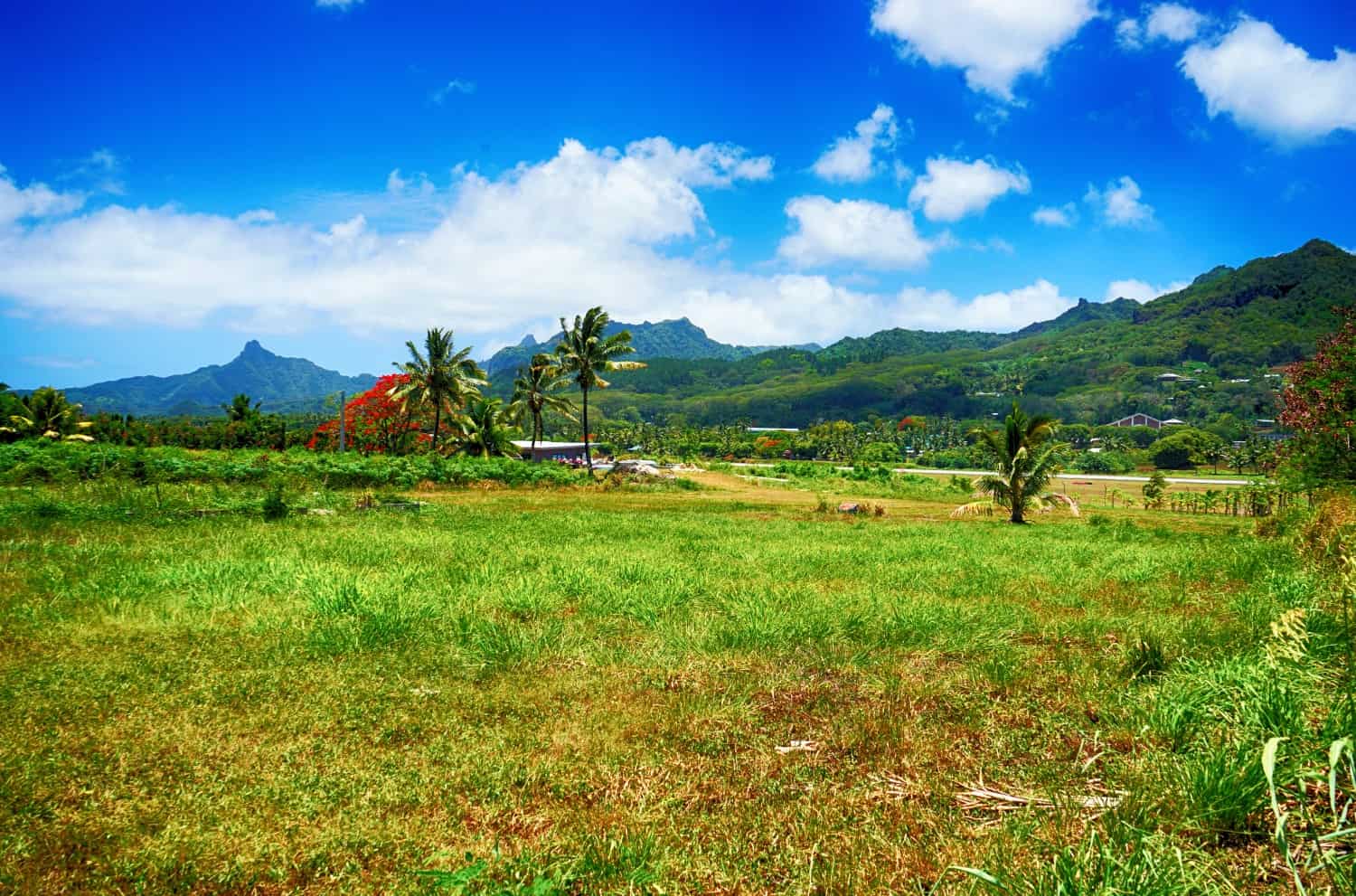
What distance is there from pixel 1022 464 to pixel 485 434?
34.9 m

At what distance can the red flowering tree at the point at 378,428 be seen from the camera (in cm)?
4972

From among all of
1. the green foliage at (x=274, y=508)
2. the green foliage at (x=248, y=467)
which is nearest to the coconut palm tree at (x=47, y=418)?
the green foliage at (x=248, y=467)

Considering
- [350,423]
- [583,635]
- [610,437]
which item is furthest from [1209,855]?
[610,437]

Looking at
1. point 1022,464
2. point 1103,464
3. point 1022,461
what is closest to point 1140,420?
point 1103,464

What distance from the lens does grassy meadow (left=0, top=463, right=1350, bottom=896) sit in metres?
3.57

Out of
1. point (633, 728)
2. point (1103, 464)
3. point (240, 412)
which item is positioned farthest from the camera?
point (1103, 464)

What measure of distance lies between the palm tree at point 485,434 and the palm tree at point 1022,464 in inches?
1267

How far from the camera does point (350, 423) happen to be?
167ft

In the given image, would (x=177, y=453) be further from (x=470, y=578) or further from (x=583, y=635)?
(x=583, y=635)

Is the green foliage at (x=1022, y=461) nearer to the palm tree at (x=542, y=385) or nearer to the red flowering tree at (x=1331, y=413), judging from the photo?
the red flowering tree at (x=1331, y=413)

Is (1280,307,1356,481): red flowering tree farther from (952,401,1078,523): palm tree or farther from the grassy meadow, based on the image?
the grassy meadow

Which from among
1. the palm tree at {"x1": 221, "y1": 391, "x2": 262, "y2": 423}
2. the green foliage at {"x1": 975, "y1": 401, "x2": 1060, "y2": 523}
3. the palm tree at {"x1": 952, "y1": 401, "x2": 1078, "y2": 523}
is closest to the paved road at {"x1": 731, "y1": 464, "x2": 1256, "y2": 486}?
the palm tree at {"x1": 221, "y1": 391, "x2": 262, "y2": 423}

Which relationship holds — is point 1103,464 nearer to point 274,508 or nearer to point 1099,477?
point 1099,477

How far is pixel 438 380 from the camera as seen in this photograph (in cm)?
4566
